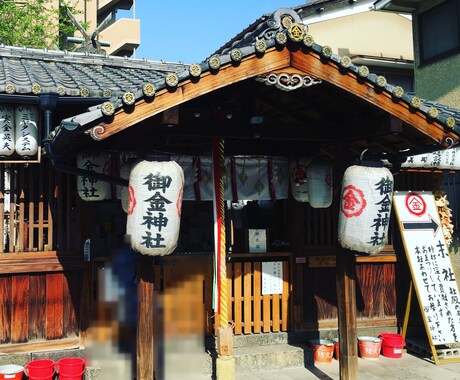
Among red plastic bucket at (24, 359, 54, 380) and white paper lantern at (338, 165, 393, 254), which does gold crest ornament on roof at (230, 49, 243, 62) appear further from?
red plastic bucket at (24, 359, 54, 380)

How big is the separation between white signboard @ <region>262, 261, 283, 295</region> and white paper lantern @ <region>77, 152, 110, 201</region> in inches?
146

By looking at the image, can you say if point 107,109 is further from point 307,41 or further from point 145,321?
point 145,321

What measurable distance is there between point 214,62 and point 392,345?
24.2 ft

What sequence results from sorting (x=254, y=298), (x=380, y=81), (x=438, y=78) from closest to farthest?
(x=380, y=81)
(x=254, y=298)
(x=438, y=78)

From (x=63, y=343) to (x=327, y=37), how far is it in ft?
60.9

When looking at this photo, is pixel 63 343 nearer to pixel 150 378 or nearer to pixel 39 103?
pixel 150 378

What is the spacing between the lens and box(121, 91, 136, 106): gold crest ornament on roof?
590 centimetres

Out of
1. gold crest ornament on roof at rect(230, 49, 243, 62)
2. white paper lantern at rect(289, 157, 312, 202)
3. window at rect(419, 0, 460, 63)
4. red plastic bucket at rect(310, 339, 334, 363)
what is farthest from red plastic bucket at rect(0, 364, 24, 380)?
window at rect(419, 0, 460, 63)

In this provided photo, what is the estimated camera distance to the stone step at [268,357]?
30.7 feet

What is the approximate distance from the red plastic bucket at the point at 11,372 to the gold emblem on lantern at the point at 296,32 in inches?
259

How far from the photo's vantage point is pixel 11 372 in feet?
25.8

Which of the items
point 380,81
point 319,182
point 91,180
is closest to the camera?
point 380,81

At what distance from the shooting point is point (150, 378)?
697 cm

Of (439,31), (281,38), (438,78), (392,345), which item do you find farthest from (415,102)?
(439,31)
